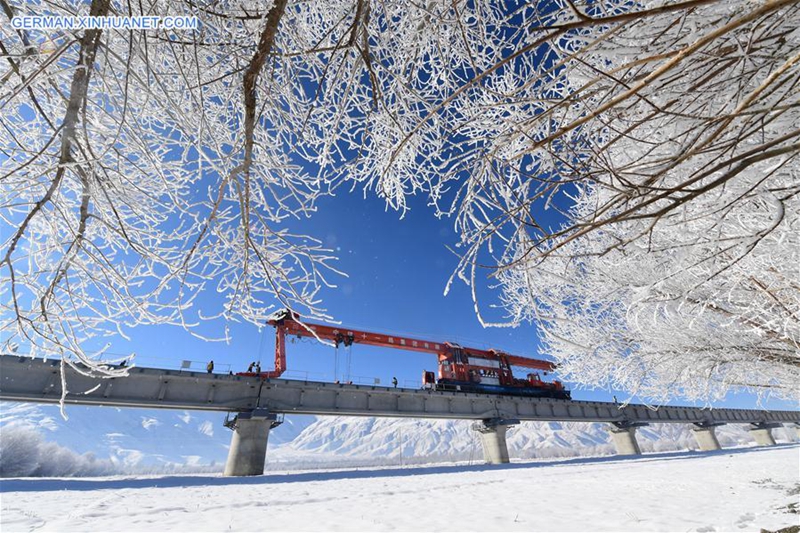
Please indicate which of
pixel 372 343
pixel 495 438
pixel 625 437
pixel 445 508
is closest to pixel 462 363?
pixel 495 438

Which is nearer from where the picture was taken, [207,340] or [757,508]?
[207,340]

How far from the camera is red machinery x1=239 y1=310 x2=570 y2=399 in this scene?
1862cm

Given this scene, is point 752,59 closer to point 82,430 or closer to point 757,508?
point 757,508

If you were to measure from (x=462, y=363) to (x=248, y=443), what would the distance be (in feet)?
45.9

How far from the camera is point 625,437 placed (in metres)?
27.4

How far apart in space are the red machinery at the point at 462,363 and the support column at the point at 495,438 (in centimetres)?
211

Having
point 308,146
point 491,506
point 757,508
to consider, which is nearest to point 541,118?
point 308,146

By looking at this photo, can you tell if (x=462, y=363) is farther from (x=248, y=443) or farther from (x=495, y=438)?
(x=248, y=443)

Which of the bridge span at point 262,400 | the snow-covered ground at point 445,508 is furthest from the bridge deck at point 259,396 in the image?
the snow-covered ground at point 445,508

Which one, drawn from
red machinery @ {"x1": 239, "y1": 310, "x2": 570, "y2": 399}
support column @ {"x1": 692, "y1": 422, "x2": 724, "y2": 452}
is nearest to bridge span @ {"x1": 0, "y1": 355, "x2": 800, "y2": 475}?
red machinery @ {"x1": 239, "y1": 310, "x2": 570, "y2": 399}

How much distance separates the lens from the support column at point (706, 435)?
32000 millimetres

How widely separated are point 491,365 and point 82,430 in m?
258

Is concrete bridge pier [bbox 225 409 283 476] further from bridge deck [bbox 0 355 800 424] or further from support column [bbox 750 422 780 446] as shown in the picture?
support column [bbox 750 422 780 446]

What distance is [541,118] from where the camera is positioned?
141 cm
